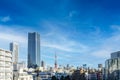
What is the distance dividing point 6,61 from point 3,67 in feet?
10.3

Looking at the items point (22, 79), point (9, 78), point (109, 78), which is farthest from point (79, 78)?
point (9, 78)

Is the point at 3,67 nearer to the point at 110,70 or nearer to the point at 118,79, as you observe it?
the point at 118,79

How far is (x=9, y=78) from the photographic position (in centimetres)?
7712

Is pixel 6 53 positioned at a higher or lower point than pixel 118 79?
higher

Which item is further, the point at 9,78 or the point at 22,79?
the point at 22,79

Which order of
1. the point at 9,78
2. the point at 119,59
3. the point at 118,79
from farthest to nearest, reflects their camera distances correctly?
the point at 119,59 → the point at 118,79 → the point at 9,78

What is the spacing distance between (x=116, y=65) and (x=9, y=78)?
123 metres

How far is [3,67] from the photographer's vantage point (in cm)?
7325

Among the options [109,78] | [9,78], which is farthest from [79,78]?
[9,78]

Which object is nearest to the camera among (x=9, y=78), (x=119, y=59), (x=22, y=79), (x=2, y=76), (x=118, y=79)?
(x=2, y=76)

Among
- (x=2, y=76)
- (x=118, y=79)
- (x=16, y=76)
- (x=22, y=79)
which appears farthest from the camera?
(x=118, y=79)

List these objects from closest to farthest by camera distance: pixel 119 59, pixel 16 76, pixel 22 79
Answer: pixel 16 76
pixel 22 79
pixel 119 59

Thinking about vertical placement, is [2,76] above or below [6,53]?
below

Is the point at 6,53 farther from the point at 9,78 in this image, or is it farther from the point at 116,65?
the point at 116,65
